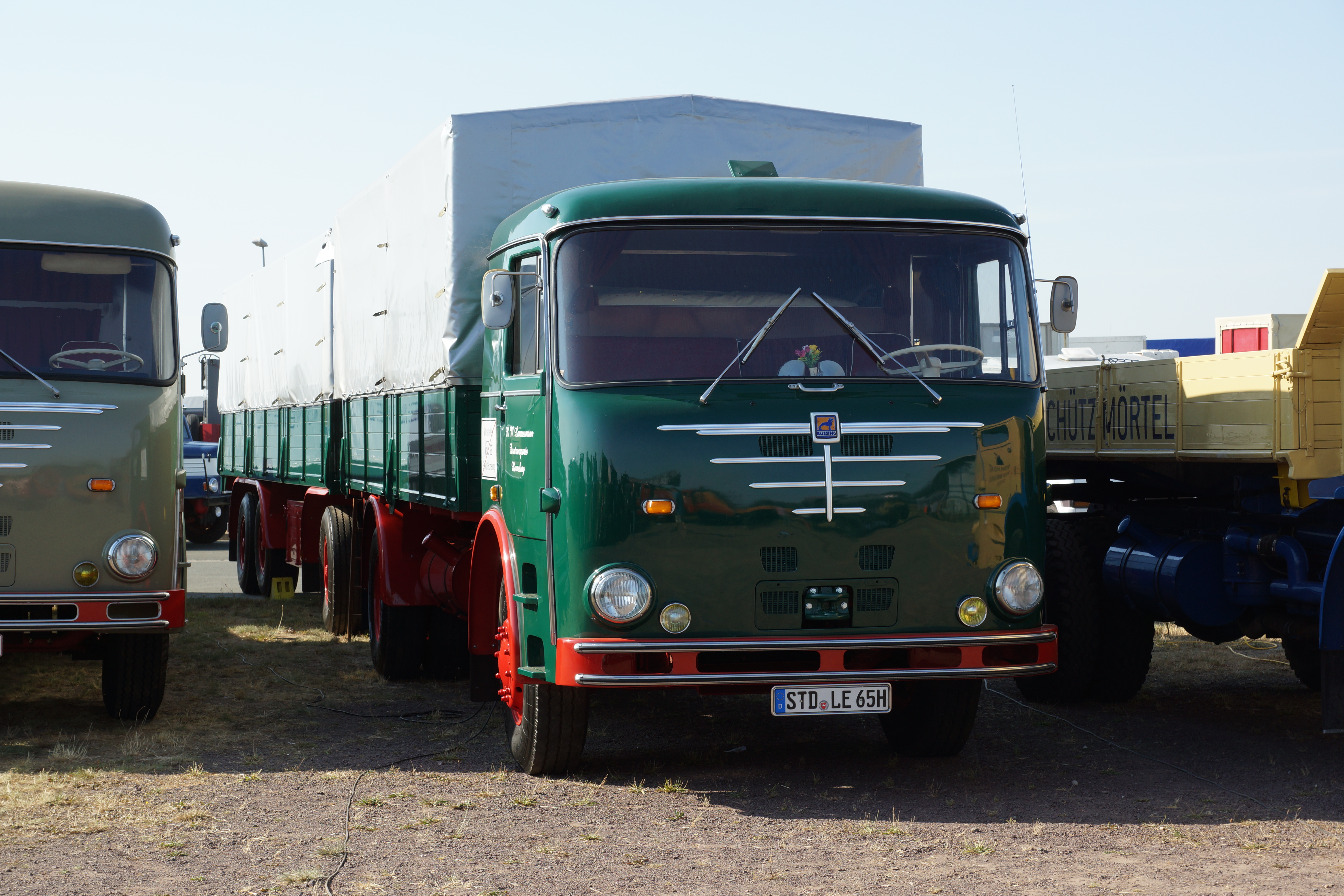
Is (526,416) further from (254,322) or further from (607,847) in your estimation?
(254,322)

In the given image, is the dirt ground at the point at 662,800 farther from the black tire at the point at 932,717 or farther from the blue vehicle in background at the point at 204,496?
the blue vehicle in background at the point at 204,496

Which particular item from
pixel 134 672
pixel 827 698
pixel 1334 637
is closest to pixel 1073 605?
pixel 1334 637

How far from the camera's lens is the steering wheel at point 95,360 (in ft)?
26.1

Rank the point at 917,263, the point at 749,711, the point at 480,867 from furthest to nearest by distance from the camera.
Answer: the point at 749,711
the point at 917,263
the point at 480,867

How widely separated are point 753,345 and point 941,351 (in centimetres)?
91

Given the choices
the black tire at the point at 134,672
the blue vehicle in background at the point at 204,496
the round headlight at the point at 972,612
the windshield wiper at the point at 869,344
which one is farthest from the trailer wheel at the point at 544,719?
the blue vehicle in background at the point at 204,496

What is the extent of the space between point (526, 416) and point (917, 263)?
194cm

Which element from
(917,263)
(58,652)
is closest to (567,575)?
(917,263)

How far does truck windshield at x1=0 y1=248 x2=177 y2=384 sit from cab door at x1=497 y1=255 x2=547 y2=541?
2150 millimetres

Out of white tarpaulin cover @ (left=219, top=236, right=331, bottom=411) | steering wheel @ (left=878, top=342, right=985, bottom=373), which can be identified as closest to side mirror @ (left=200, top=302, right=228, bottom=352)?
white tarpaulin cover @ (left=219, top=236, right=331, bottom=411)

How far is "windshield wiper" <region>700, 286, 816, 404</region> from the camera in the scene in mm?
6426

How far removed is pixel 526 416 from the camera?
6.96 metres

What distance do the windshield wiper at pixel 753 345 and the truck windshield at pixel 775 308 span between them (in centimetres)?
2

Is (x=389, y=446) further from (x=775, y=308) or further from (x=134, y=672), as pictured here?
(x=775, y=308)
